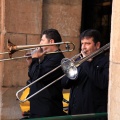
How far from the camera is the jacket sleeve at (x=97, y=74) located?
4176 millimetres

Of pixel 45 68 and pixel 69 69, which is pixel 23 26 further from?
pixel 69 69

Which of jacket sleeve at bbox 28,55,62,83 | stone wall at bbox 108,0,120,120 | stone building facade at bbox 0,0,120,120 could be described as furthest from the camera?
stone building facade at bbox 0,0,120,120

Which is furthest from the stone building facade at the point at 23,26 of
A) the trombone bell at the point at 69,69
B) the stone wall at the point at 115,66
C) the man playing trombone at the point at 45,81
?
the stone wall at the point at 115,66

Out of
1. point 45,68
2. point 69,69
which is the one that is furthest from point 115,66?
point 45,68

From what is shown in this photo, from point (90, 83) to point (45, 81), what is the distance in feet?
1.87

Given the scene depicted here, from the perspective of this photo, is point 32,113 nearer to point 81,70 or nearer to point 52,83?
point 52,83

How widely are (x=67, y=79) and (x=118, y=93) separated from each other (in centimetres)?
144

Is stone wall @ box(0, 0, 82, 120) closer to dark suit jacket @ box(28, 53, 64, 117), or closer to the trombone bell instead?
dark suit jacket @ box(28, 53, 64, 117)

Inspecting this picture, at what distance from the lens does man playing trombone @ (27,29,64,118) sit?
4.62 meters

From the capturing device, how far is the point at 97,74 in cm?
418

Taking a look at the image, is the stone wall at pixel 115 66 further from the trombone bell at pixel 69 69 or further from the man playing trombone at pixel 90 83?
the trombone bell at pixel 69 69

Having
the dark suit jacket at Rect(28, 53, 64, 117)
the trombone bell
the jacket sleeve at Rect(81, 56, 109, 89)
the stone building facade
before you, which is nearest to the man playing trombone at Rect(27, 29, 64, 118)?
the dark suit jacket at Rect(28, 53, 64, 117)

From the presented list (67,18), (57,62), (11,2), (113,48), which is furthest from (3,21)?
(113,48)

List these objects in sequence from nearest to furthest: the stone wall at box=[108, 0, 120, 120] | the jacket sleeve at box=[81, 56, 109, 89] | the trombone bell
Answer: the stone wall at box=[108, 0, 120, 120] < the jacket sleeve at box=[81, 56, 109, 89] < the trombone bell
